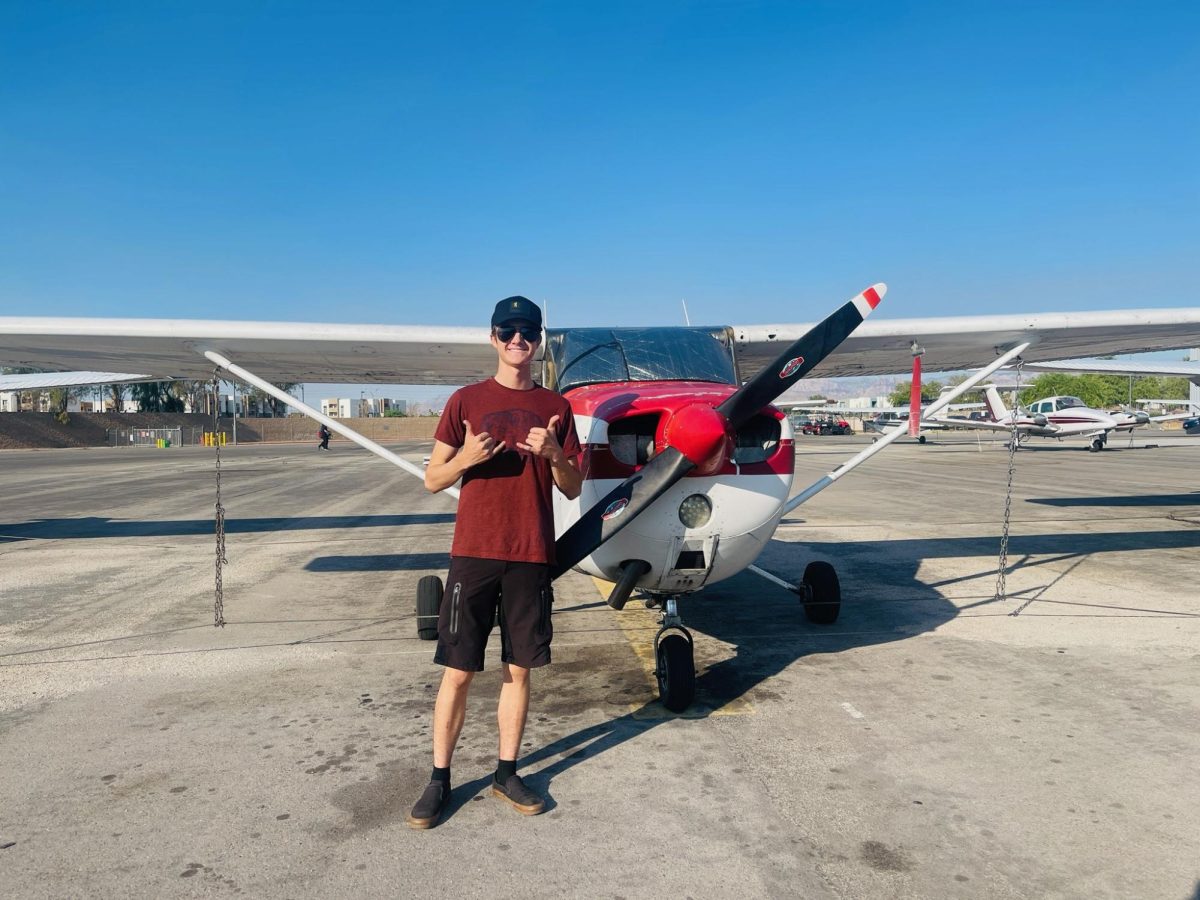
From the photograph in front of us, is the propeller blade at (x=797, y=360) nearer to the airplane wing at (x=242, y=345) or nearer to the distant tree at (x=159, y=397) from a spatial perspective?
the airplane wing at (x=242, y=345)

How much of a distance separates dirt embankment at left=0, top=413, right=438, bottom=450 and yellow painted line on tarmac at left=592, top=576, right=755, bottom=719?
44.5 metres

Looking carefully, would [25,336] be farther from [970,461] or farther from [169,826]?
[970,461]

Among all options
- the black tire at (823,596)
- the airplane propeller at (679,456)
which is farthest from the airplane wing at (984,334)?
the airplane propeller at (679,456)

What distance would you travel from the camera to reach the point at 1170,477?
20.9 m

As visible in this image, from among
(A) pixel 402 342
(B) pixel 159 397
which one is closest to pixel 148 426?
(B) pixel 159 397

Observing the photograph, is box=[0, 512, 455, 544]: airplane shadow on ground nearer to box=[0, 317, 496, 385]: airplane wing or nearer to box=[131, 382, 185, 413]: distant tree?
box=[0, 317, 496, 385]: airplane wing

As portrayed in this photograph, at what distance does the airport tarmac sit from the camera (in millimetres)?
2705

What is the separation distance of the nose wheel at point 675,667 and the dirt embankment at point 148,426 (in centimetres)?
4661

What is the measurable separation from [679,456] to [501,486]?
967 mm

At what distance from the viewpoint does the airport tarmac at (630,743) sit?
8.87 feet

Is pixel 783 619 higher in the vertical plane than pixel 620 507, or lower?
lower

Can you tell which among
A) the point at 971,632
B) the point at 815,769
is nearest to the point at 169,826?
the point at 815,769

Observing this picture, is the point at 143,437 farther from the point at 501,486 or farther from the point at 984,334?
the point at 501,486

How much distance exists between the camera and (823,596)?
596 cm
